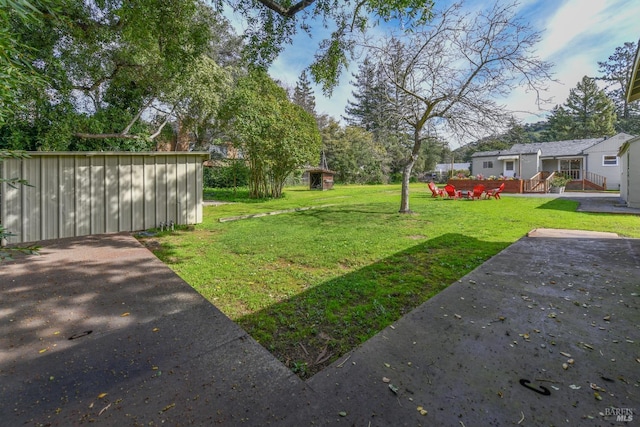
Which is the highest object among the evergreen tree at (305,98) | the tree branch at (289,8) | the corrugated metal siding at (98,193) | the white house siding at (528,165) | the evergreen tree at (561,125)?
the evergreen tree at (305,98)

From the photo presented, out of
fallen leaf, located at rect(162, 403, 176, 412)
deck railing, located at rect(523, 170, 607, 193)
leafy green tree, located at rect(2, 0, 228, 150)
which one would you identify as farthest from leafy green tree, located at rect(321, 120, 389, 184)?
fallen leaf, located at rect(162, 403, 176, 412)

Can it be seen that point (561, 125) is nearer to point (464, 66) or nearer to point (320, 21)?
point (464, 66)

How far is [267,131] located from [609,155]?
86.8ft

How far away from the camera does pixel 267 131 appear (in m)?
15.9

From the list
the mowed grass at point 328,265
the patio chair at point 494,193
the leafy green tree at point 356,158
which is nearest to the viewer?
the mowed grass at point 328,265

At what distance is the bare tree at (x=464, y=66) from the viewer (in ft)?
29.2

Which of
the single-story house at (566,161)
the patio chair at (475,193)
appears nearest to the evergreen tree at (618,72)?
the single-story house at (566,161)

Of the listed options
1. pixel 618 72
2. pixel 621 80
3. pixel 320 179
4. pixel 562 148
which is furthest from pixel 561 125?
pixel 320 179

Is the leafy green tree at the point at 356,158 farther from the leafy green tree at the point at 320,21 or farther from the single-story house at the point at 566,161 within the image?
the leafy green tree at the point at 320,21

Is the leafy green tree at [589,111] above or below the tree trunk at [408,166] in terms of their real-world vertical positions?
above

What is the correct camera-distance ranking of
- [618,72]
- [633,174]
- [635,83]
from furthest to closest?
[618,72], [633,174], [635,83]

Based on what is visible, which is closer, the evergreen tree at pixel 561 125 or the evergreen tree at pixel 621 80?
the evergreen tree at pixel 621 80

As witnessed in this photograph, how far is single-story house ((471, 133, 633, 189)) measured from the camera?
77.7 feet

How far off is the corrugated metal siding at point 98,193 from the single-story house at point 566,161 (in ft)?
89.3
